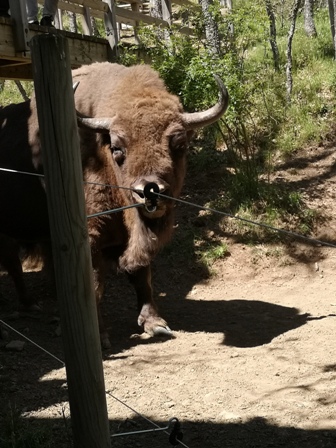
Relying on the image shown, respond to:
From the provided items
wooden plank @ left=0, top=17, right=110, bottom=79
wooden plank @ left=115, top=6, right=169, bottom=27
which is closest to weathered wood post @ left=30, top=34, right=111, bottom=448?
wooden plank @ left=0, top=17, right=110, bottom=79

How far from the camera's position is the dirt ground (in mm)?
4516

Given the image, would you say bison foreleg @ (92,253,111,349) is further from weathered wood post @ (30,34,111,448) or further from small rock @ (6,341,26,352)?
weathered wood post @ (30,34,111,448)

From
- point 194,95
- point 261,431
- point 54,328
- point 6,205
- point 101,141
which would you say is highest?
point 194,95

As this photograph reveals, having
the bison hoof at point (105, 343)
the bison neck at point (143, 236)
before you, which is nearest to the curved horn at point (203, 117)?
the bison neck at point (143, 236)

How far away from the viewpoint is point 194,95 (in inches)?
384

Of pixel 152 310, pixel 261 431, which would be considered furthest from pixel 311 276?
pixel 261 431

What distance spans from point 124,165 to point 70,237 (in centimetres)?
292

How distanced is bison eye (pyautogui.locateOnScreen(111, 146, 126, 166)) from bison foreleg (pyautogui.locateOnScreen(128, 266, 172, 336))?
1383 mm

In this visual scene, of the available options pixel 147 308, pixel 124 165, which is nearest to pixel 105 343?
pixel 147 308

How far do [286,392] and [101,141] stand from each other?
9.61ft

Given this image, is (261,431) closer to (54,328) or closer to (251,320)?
(251,320)

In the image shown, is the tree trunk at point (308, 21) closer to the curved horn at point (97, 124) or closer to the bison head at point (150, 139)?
the bison head at point (150, 139)

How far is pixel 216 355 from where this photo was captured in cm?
612

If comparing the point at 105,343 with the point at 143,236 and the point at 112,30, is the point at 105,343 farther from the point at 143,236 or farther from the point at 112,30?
the point at 112,30
